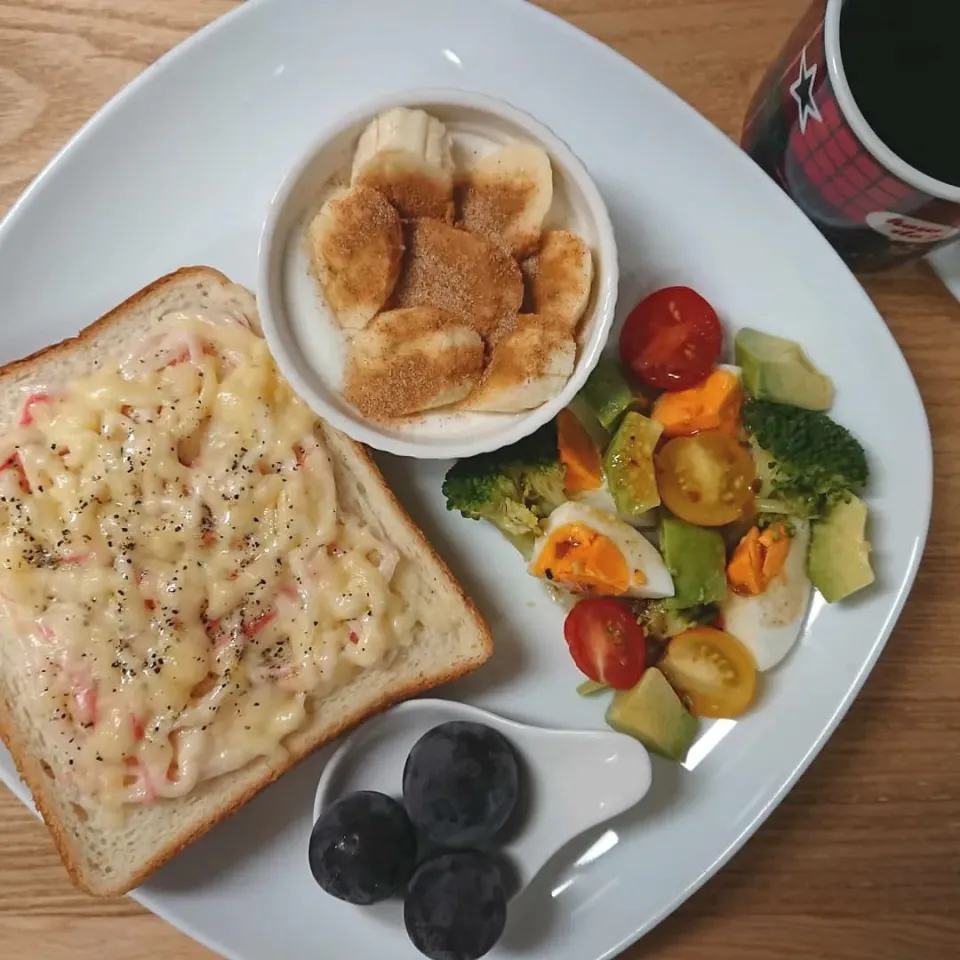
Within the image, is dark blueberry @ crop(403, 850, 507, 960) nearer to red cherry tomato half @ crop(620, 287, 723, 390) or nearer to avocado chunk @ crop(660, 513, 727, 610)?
avocado chunk @ crop(660, 513, 727, 610)

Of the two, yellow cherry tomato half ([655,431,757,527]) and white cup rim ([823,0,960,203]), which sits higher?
white cup rim ([823,0,960,203])

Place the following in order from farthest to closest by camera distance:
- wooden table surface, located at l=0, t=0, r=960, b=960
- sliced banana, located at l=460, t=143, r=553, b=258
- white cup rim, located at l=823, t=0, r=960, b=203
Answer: wooden table surface, located at l=0, t=0, r=960, b=960 < sliced banana, located at l=460, t=143, r=553, b=258 < white cup rim, located at l=823, t=0, r=960, b=203

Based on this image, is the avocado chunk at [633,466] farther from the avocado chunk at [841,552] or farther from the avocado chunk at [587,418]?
the avocado chunk at [841,552]

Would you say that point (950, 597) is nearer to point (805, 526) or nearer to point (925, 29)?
point (805, 526)

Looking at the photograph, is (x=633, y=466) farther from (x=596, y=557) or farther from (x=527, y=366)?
(x=527, y=366)

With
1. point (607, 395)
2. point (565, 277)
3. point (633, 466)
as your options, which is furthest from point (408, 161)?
point (633, 466)

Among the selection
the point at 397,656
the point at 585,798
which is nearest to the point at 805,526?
the point at 585,798

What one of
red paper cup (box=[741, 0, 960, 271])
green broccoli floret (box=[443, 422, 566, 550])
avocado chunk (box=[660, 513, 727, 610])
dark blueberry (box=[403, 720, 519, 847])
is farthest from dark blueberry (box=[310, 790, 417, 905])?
red paper cup (box=[741, 0, 960, 271])

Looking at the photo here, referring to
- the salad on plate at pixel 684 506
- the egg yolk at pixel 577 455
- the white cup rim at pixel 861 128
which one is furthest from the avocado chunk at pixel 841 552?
the white cup rim at pixel 861 128
